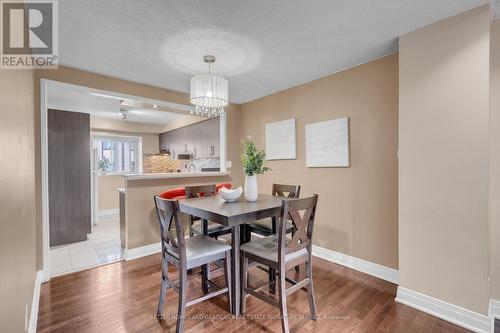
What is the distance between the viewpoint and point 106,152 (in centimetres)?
599

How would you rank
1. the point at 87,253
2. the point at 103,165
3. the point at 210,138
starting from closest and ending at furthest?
the point at 87,253 < the point at 210,138 < the point at 103,165

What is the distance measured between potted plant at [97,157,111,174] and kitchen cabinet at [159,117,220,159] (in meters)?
1.43

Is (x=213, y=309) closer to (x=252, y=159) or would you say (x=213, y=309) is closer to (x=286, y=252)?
(x=286, y=252)

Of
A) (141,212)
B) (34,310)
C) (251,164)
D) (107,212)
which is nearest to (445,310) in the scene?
(251,164)

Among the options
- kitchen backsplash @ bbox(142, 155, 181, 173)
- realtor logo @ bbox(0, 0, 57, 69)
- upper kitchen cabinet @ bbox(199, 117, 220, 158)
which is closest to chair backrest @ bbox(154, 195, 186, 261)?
realtor logo @ bbox(0, 0, 57, 69)

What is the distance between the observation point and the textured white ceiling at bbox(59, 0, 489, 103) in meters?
1.68

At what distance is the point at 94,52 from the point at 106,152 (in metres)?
4.35

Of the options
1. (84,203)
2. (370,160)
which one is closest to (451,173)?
(370,160)

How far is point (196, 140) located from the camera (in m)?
5.23

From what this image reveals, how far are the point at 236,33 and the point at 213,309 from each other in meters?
2.38

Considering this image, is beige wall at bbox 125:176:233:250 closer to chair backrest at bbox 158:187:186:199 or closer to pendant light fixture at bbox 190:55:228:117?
chair backrest at bbox 158:187:186:199

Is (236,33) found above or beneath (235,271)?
above

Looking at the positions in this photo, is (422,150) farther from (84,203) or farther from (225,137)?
(84,203)

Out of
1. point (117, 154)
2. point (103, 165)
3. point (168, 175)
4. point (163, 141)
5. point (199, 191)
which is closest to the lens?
point (199, 191)
